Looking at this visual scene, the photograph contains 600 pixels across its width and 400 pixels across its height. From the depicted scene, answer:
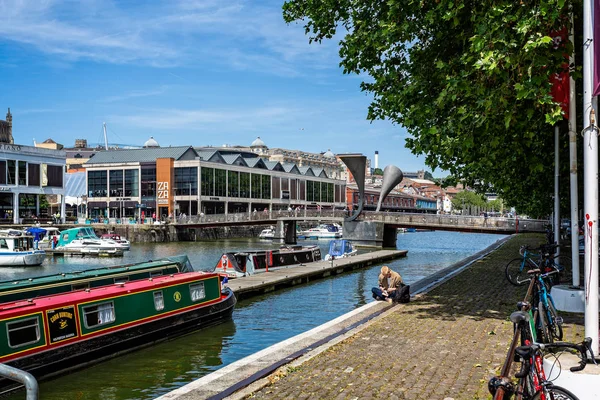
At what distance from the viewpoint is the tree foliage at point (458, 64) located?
13617 millimetres

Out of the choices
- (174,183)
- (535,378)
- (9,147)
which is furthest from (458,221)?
(535,378)

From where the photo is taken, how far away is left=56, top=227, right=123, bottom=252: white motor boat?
65.2 m

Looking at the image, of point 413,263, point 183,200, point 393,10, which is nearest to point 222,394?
point 393,10

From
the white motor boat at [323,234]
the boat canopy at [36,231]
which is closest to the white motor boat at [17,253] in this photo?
the boat canopy at [36,231]

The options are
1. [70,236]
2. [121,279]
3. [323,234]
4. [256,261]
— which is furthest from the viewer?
[323,234]

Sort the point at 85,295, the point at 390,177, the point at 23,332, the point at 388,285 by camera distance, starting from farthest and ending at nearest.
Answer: the point at 390,177
the point at 388,285
the point at 85,295
the point at 23,332

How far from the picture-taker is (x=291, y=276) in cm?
3562

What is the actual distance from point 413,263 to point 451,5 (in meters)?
43.1

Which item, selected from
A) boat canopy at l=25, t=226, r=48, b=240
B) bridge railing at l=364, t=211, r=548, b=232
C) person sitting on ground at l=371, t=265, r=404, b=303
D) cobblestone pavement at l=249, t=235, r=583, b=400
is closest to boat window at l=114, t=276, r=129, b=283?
person sitting on ground at l=371, t=265, r=404, b=303

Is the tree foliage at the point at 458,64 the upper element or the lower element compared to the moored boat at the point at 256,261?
upper

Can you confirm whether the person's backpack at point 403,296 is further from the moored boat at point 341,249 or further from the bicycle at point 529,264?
the moored boat at point 341,249

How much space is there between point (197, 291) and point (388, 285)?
22.7ft

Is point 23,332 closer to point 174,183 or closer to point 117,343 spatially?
point 117,343

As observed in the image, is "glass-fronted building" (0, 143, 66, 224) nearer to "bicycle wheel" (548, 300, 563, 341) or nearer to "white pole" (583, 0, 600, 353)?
"bicycle wheel" (548, 300, 563, 341)
